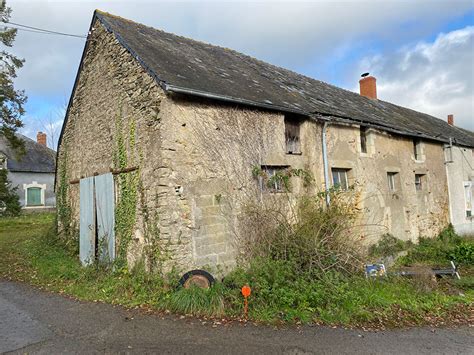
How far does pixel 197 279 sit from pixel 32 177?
73.9 ft

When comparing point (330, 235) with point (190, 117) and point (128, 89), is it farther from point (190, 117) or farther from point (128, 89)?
point (128, 89)

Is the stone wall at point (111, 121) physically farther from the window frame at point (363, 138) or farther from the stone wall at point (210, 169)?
the window frame at point (363, 138)

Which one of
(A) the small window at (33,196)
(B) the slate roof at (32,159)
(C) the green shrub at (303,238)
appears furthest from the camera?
(A) the small window at (33,196)

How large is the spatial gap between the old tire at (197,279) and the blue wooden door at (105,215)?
2.79 metres

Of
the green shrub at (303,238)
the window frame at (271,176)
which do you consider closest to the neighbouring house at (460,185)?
the green shrub at (303,238)

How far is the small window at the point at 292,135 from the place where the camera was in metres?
8.87

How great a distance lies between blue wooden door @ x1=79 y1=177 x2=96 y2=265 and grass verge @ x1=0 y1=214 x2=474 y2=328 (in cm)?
119

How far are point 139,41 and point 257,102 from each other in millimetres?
3576

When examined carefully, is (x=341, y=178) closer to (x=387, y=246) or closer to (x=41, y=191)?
(x=387, y=246)

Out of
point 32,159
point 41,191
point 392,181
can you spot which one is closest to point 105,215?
point 392,181

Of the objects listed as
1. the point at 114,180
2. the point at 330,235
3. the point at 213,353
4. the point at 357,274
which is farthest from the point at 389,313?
the point at 114,180

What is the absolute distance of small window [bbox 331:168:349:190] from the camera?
10016 millimetres

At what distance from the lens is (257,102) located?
7.79m

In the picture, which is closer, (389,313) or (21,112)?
(389,313)
